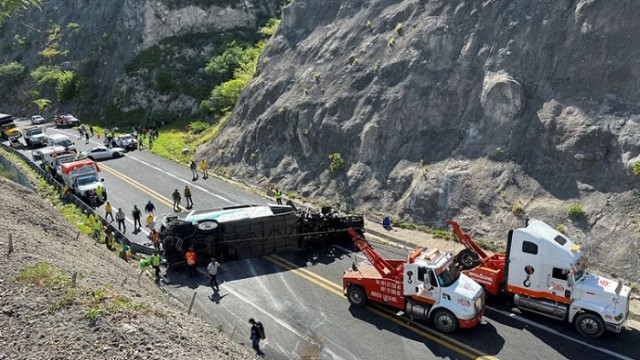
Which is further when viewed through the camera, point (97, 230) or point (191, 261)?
point (97, 230)

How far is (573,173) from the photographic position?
901 inches

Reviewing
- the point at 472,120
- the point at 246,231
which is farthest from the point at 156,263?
the point at 472,120

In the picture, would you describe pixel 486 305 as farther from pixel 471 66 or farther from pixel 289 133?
pixel 289 133

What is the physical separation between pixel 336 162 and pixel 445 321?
15.4 meters

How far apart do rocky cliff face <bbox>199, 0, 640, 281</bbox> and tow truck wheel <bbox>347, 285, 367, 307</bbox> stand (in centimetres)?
799

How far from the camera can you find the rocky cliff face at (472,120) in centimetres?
2244

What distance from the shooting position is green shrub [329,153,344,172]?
99.2 feet

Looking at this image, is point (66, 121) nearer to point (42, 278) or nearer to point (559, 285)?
point (42, 278)

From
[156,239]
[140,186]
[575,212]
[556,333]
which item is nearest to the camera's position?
[556,333]

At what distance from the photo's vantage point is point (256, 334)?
1577 centimetres

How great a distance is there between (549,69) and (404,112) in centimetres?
799

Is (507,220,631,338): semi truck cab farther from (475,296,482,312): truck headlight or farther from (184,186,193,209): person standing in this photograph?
(184,186,193,209): person standing

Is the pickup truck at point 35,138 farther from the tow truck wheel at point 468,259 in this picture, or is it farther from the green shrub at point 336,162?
the tow truck wheel at point 468,259

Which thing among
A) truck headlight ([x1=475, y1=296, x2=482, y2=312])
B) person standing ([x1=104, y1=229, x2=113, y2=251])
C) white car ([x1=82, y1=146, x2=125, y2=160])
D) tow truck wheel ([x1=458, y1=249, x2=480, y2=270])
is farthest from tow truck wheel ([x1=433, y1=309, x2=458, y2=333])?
white car ([x1=82, y1=146, x2=125, y2=160])
